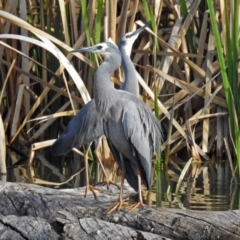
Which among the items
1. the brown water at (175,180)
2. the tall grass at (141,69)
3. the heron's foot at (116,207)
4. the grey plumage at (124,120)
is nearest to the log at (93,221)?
the heron's foot at (116,207)

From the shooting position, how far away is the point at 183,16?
7172mm

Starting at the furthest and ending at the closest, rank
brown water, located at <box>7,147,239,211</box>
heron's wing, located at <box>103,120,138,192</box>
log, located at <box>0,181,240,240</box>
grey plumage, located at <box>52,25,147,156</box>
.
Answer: brown water, located at <box>7,147,239,211</box>
grey plumage, located at <box>52,25,147,156</box>
heron's wing, located at <box>103,120,138,192</box>
log, located at <box>0,181,240,240</box>

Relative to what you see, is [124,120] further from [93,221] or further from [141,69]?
[141,69]

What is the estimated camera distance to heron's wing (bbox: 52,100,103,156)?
214 inches

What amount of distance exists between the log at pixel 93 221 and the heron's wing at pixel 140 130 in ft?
0.97

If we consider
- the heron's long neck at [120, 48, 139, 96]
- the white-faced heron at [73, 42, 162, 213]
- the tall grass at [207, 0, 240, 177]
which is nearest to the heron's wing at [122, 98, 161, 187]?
the white-faced heron at [73, 42, 162, 213]

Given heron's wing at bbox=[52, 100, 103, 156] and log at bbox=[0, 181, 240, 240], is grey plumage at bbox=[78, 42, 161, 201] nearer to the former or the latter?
log at bbox=[0, 181, 240, 240]

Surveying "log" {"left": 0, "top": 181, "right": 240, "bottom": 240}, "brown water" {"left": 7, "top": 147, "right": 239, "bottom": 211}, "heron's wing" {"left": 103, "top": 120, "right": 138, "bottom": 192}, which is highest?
"heron's wing" {"left": 103, "top": 120, "right": 138, "bottom": 192}

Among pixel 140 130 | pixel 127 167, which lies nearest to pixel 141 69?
pixel 127 167

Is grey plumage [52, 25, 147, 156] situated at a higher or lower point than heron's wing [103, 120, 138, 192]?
higher

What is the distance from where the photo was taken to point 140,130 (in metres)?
4.86

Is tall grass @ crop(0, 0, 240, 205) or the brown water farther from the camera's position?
tall grass @ crop(0, 0, 240, 205)

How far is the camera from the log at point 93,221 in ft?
14.2

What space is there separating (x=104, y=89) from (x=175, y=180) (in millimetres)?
Answer: 2081
